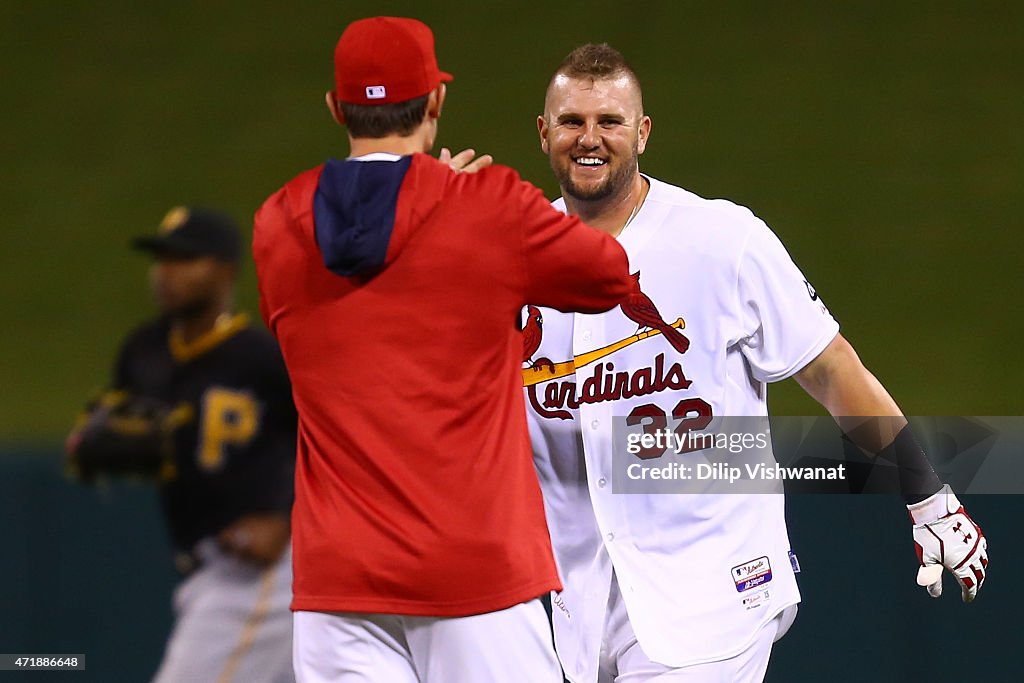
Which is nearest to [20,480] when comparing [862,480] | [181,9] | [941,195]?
[862,480]

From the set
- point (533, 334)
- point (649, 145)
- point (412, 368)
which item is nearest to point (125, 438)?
point (533, 334)

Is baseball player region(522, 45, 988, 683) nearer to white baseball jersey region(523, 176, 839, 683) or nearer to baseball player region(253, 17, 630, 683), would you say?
white baseball jersey region(523, 176, 839, 683)

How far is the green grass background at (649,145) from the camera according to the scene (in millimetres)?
6164

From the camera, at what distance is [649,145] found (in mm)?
6539

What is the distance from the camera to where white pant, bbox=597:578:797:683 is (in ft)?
8.66

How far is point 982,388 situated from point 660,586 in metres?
3.64

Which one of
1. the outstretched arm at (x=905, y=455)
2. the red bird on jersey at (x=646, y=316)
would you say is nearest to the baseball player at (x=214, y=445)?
the red bird on jersey at (x=646, y=316)

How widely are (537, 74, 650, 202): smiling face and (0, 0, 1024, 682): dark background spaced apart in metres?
2.86

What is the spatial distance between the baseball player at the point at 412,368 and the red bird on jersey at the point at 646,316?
700 mm

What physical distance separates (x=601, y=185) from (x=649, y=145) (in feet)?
12.6

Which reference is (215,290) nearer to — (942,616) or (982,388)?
(942,616)

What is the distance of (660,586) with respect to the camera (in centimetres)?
270

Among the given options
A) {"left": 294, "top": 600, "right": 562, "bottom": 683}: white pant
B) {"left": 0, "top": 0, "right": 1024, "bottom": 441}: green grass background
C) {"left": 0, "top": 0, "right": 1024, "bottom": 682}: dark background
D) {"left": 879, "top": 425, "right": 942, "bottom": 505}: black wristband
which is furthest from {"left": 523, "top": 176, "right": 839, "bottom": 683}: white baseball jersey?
{"left": 0, "top": 0, "right": 1024, "bottom": 441}: green grass background

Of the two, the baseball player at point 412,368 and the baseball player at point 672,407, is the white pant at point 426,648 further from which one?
the baseball player at point 672,407
